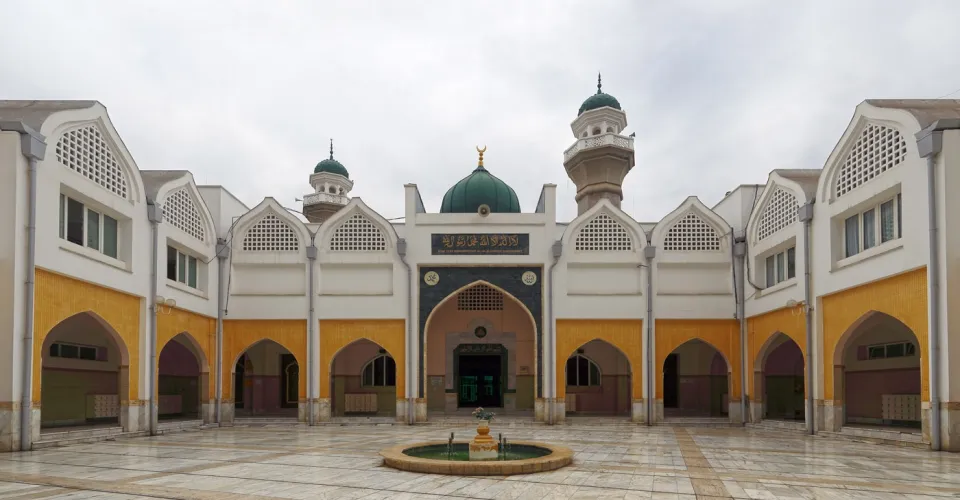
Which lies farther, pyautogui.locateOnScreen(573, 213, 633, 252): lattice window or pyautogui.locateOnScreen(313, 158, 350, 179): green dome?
pyautogui.locateOnScreen(313, 158, 350, 179): green dome

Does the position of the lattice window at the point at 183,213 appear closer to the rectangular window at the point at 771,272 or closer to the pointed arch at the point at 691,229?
the pointed arch at the point at 691,229

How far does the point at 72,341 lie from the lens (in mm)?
18109

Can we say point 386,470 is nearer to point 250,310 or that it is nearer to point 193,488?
point 193,488

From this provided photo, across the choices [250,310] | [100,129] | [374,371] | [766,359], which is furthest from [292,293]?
[766,359]

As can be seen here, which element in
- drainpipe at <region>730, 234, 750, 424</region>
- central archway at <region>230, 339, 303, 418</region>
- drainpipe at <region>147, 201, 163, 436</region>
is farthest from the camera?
central archway at <region>230, 339, 303, 418</region>

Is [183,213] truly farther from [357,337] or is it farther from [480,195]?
[480,195]

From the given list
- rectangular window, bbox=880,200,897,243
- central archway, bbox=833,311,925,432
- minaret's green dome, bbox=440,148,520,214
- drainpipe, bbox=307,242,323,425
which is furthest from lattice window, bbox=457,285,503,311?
rectangular window, bbox=880,200,897,243

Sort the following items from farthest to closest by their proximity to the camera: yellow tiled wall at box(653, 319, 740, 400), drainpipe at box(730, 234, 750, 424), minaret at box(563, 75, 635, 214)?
minaret at box(563, 75, 635, 214) < yellow tiled wall at box(653, 319, 740, 400) < drainpipe at box(730, 234, 750, 424)

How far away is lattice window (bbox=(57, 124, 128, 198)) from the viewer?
44.0ft

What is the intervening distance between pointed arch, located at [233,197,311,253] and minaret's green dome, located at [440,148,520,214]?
5.00 m

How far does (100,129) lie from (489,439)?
9857mm

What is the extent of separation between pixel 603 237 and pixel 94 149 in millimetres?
12416

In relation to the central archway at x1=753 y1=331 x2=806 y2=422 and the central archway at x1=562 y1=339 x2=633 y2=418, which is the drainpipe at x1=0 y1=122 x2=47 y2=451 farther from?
the central archway at x1=753 y1=331 x2=806 y2=422

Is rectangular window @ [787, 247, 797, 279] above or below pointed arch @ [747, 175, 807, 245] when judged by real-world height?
below
